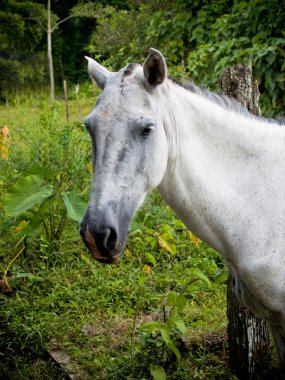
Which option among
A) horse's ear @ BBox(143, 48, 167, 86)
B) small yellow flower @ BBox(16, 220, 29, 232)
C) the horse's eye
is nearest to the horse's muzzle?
the horse's eye

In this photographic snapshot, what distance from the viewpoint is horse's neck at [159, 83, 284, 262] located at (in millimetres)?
2447

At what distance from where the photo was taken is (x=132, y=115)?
7.38ft

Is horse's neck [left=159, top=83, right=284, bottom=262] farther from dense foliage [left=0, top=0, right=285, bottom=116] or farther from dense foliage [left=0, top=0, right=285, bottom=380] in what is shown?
dense foliage [left=0, top=0, right=285, bottom=116]

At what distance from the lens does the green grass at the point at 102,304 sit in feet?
11.7

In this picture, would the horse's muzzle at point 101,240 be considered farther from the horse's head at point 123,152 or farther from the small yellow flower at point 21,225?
the small yellow flower at point 21,225

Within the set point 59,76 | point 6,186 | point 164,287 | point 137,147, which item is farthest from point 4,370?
point 59,76

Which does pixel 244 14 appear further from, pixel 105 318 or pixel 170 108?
pixel 170 108

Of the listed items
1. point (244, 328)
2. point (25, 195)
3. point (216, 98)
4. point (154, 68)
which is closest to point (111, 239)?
point (154, 68)

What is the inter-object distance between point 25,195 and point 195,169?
2.08 meters

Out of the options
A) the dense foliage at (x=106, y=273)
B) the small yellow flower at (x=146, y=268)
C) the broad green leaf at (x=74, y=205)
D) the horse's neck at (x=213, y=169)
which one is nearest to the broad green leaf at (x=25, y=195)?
the dense foliage at (x=106, y=273)

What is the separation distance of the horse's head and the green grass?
3.91ft

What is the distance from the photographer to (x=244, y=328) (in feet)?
11.2

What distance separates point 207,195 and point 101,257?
58cm

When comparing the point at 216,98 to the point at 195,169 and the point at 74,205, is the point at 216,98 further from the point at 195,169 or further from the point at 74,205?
the point at 74,205
